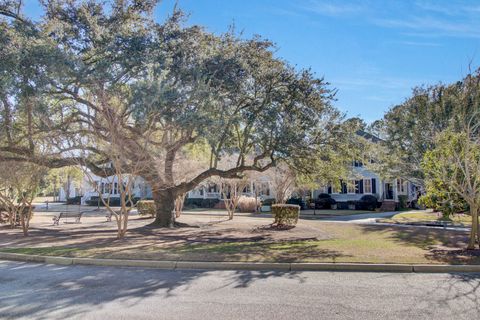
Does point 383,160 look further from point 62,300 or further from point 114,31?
point 62,300

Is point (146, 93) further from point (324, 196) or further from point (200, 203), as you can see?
point (200, 203)

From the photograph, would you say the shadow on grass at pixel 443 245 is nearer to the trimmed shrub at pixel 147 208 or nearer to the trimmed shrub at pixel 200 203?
the trimmed shrub at pixel 147 208

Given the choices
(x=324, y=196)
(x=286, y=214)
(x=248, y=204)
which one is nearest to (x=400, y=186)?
(x=324, y=196)

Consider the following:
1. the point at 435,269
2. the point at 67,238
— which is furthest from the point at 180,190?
the point at 435,269

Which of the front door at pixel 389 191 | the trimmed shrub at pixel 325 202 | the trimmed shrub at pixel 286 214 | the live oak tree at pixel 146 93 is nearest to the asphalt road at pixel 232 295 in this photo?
the live oak tree at pixel 146 93

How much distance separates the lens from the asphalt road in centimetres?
594

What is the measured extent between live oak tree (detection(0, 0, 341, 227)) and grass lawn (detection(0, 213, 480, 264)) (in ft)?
9.98

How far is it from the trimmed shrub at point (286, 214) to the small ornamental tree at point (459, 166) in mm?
8026

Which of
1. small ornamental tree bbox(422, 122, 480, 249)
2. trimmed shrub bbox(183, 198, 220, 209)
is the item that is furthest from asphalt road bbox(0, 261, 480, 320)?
trimmed shrub bbox(183, 198, 220, 209)

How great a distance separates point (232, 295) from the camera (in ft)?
23.0

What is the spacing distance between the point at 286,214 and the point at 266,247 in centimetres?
704

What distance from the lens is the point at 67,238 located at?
15492 millimetres

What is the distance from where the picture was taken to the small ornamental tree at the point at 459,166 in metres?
11.3

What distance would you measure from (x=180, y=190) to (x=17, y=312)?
1423 centimetres
